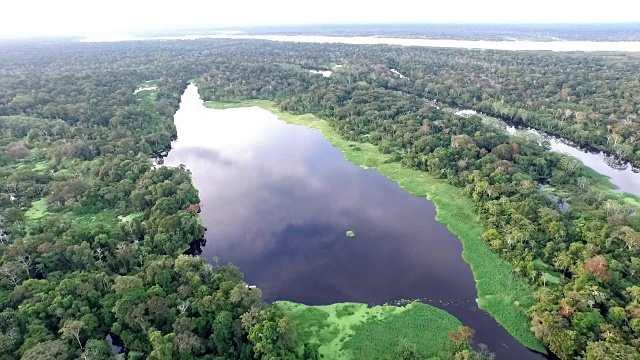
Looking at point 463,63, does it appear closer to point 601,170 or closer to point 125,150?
point 601,170

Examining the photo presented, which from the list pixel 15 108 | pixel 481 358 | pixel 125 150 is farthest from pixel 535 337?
pixel 15 108

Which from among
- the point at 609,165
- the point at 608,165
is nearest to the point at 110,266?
the point at 608,165

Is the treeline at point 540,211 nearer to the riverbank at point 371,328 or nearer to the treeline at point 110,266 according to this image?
the riverbank at point 371,328

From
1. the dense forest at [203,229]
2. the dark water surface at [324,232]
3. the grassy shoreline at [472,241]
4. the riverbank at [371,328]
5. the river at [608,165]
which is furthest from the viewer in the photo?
the river at [608,165]

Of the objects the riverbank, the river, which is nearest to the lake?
the river

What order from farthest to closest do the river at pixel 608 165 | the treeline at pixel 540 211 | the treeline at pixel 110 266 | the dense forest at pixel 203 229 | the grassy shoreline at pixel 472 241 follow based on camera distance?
the river at pixel 608 165 < the grassy shoreline at pixel 472 241 < the treeline at pixel 540 211 < the dense forest at pixel 203 229 < the treeline at pixel 110 266

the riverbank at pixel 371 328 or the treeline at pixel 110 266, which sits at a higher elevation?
the treeline at pixel 110 266

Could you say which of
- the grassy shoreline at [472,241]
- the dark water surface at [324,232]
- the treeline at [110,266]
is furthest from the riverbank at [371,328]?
the grassy shoreline at [472,241]
